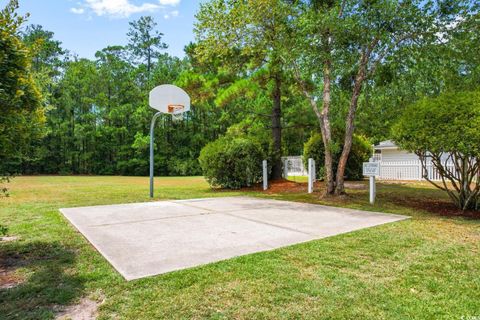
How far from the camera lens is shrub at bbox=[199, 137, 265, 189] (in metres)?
12.0

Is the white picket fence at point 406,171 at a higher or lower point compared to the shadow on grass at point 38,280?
higher

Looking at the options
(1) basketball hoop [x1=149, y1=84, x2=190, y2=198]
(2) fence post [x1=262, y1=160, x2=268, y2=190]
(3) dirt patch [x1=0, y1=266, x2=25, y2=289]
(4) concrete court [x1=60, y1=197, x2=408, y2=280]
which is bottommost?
(3) dirt patch [x1=0, y1=266, x2=25, y2=289]

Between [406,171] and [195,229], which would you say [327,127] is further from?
[406,171]

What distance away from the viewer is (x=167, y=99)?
10.8m

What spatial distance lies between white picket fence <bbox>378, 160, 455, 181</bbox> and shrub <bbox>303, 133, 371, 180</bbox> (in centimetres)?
153

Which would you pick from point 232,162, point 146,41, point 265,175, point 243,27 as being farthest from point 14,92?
point 146,41

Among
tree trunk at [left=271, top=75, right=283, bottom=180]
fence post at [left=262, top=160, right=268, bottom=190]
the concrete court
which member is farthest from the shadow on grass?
tree trunk at [left=271, top=75, right=283, bottom=180]

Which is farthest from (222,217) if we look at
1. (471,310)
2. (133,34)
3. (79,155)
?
(133,34)

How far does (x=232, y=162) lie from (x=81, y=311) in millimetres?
9821

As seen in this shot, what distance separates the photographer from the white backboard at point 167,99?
10680 mm

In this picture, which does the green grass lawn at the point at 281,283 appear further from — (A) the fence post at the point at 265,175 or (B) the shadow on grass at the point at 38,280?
(A) the fence post at the point at 265,175

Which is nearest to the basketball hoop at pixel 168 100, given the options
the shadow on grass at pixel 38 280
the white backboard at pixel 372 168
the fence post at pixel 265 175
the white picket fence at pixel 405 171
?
the fence post at pixel 265 175

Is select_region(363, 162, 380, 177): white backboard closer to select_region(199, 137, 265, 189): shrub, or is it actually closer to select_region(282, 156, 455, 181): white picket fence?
select_region(199, 137, 265, 189): shrub

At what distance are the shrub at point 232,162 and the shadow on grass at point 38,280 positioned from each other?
26.2ft
